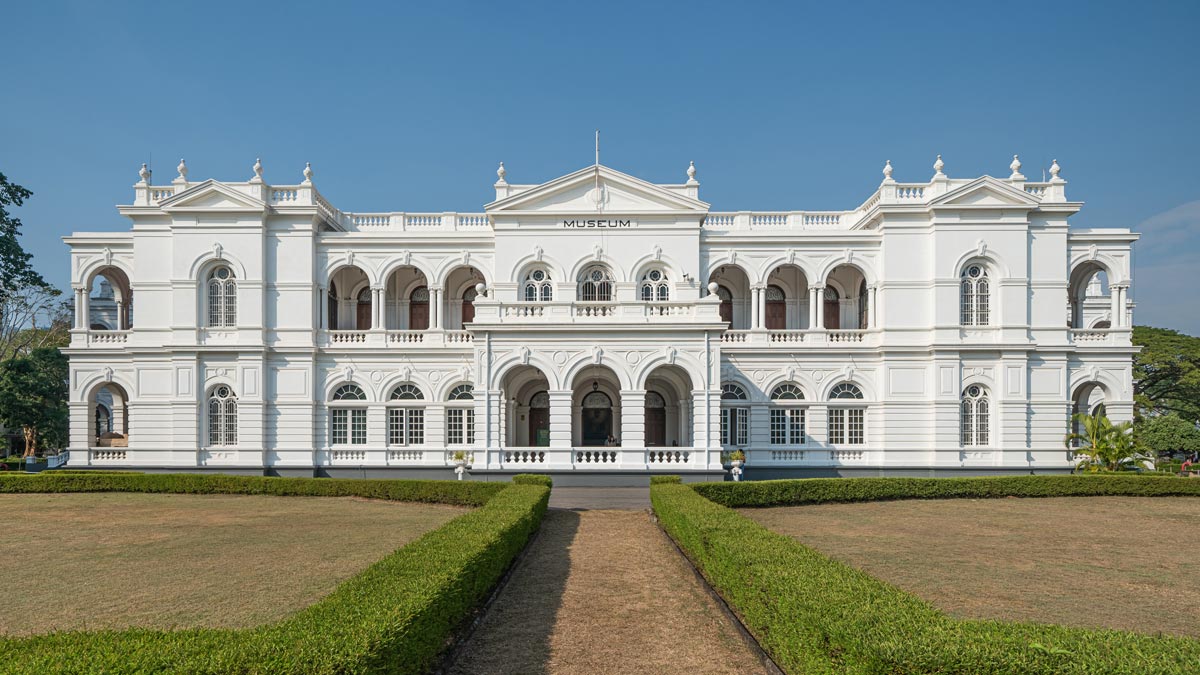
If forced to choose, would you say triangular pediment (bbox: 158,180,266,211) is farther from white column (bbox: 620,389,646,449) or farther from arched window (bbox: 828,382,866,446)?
arched window (bbox: 828,382,866,446)

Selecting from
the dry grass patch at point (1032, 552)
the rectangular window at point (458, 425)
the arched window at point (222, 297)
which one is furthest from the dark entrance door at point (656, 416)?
the arched window at point (222, 297)

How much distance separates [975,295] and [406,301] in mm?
24664

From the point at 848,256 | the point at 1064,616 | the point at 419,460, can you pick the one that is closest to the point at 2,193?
the point at 419,460

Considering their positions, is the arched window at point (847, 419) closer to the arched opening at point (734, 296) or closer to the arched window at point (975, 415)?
the arched window at point (975, 415)

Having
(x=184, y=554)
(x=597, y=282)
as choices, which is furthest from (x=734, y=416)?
(x=184, y=554)

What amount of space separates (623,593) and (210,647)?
22.6 ft

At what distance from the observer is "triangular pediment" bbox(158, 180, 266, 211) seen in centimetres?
3058

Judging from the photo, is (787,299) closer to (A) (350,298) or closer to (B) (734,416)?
(B) (734,416)

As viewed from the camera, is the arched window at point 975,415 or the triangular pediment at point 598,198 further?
the triangular pediment at point 598,198

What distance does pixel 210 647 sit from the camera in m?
6.84

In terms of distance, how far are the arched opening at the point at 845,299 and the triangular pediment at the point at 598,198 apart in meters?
7.34

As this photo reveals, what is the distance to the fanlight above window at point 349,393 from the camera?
31859 millimetres

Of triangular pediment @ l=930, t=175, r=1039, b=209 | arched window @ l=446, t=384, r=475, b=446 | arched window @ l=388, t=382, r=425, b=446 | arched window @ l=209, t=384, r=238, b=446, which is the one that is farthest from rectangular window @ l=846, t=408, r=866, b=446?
arched window @ l=209, t=384, r=238, b=446

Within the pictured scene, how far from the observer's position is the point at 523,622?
35.1 feet
